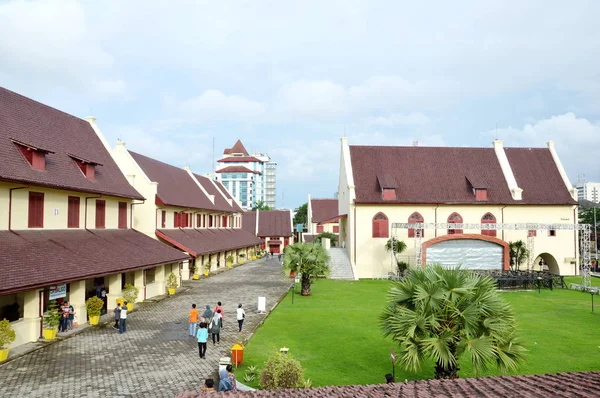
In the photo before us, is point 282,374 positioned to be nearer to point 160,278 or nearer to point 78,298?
point 78,298

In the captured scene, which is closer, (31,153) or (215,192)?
(31,153)

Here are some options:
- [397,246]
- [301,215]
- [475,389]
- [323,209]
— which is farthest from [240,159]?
[475,389]

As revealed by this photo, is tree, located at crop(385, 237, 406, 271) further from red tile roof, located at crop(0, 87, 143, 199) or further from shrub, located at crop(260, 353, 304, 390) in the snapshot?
shrub, located at crop(260, 353, 304, 390)

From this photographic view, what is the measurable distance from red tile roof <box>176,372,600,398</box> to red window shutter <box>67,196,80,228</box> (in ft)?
56.4

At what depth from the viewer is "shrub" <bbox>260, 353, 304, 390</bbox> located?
11.6m

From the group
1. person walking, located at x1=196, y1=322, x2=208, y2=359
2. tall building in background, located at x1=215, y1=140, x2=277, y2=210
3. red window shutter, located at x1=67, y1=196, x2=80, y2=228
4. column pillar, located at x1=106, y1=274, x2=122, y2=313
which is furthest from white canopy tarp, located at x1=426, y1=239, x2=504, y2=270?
tall building in background, located at x1=215, y1=140, x2=277, y2=210

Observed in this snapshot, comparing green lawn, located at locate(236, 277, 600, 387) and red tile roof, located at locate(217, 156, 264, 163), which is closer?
green lawn, located at locate(236, 277, 600, 387)

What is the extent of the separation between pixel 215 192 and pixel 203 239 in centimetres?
1532

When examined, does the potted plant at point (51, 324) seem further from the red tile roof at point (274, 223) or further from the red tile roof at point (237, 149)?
the red tile roof at point (237, 149)

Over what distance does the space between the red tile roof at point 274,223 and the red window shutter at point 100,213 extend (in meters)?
43.4

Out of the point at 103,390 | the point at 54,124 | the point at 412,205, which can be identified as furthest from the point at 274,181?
the point at 103,390

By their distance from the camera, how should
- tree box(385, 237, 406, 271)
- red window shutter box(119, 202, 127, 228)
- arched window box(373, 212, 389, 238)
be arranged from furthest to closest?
arched window box(373, 212, 389, 238) < tree box(385, 237, 406, 271) < red window shutter box(119, 202, 127, 228)

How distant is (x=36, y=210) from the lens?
19766mm

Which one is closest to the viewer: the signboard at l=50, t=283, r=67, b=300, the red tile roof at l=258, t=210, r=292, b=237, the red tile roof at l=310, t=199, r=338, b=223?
the signboard at l=50, t=283, r=67, b=300
